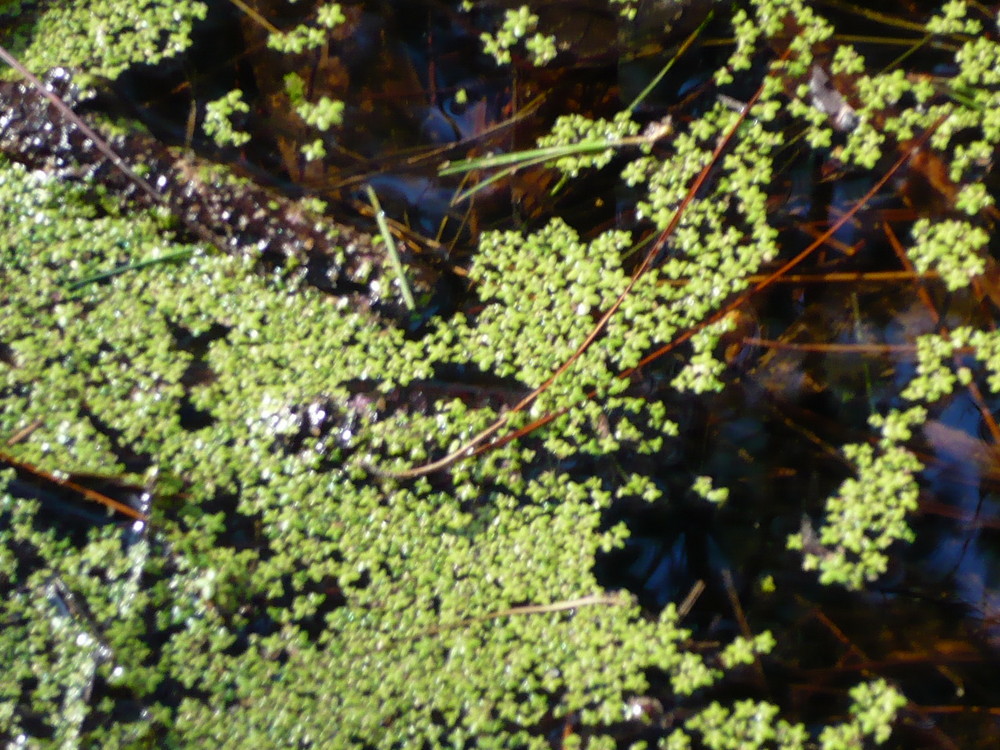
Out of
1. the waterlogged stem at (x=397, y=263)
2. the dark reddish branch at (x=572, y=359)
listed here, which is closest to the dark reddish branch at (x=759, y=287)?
the dark reddish branch at (x=572, y=359)

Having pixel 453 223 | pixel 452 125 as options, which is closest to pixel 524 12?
pixel 452 125

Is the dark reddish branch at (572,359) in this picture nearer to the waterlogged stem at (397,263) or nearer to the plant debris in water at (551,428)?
the plant debris in water at (551,428)

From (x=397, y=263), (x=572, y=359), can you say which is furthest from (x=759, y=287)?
(x=397, y=263)

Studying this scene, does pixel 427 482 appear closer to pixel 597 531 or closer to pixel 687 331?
pixel 597 531

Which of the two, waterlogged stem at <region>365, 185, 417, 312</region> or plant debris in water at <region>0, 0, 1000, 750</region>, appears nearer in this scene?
plant debris in water at <region>0, 0, 1000, 750</region>

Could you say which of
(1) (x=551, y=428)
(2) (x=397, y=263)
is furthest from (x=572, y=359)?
(2) (x=397, y=263)

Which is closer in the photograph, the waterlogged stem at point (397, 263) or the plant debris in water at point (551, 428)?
the plant debris in water at point (551, 428)

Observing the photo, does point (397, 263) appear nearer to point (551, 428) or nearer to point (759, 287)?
point (551, 428)

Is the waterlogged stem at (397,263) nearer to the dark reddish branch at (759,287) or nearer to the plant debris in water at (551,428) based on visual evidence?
the plant debris in water at (551,428)

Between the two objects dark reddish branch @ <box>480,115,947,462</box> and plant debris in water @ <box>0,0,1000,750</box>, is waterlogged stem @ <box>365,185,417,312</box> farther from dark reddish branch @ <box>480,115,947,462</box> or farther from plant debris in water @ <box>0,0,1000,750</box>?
dark reddish branch @ <box>480,115,947,462</box>

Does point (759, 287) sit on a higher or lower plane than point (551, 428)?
higher

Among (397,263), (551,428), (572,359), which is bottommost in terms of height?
(551,428)

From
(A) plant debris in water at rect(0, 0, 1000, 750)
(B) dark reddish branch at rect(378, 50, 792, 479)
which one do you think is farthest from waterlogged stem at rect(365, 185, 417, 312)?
(B) dark reddish branch at rect(378, 50, 792, 479)
